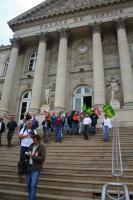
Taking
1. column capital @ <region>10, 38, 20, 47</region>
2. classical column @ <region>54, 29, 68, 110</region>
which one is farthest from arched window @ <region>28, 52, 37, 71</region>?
classical column @ <region>54, 29, 68, 110</region>

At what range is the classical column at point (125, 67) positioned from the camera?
18.6 m

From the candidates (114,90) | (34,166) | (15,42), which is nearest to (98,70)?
(114,90)

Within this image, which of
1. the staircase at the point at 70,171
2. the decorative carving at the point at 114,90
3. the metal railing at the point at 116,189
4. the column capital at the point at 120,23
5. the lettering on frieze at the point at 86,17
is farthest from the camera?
the lettering on frieze at the point at 86,17

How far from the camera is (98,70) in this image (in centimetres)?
2059

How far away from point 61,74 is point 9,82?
20.7 feet

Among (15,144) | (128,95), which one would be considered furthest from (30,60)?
(15,144)

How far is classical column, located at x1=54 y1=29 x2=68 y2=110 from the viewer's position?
20531 millimetres

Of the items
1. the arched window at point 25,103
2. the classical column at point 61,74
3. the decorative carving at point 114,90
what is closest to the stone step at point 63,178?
the decorative carving at point 114,90

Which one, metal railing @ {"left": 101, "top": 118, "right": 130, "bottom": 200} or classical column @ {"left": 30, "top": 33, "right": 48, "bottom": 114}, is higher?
classical column @ {"left": 30, "top": 33, "right": 48, "bottom": 114}

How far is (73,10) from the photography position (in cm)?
2470

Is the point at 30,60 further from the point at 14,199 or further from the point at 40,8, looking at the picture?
the point at 14,199

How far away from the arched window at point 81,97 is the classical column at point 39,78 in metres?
3.95

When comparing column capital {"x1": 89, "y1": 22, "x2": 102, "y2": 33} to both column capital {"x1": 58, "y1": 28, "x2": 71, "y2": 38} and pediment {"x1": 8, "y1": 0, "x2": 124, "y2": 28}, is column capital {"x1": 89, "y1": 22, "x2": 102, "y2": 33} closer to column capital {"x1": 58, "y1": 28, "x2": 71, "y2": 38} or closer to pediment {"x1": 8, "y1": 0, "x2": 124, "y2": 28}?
column capital {"x1": 58, "y1": 28, "x2": 71, "y2": 38}

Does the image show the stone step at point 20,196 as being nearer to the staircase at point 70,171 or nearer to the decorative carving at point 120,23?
the staircase at point 70,171
